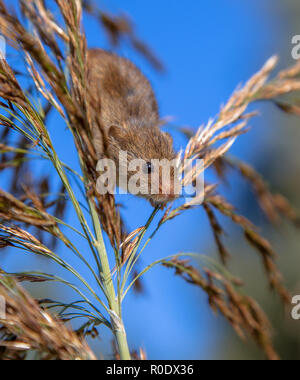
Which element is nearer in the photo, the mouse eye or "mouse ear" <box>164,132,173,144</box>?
the mouse eye

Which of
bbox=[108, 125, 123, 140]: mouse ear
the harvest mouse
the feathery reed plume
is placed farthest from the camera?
bbox=[108, 125, 123, 140]: mouse ear

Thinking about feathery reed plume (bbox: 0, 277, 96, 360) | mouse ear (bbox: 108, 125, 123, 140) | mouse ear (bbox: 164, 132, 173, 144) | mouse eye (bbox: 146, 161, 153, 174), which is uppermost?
mouse ear (bbox: 108, 125, 123, 140)

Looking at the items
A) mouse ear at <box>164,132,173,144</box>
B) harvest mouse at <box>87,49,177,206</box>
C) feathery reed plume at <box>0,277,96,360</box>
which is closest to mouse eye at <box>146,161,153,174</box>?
harvest mouse at <box>87,49,177,206</box>

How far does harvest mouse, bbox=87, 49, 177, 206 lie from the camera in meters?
2.22

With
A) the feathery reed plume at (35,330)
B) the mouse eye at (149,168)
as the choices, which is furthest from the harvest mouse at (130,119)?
the feathery reed plume at (35,330)

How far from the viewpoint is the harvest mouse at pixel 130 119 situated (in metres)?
2.22

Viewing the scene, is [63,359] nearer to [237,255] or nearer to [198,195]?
[198,195]

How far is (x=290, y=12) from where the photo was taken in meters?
9.01

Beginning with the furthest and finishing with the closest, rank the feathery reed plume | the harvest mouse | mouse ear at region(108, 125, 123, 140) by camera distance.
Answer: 1. mouse ear at region(108, 125, 123, 140)
2. the harvest mouse
3. the feathery reed plume

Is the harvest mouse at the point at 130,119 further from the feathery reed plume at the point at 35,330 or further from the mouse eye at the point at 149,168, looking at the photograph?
the feathery reed plume at the point at 35,330

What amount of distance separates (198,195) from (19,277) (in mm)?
695

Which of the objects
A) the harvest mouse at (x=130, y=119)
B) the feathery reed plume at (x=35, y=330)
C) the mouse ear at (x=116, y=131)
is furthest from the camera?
the mouse ear at (x=116, y=131)

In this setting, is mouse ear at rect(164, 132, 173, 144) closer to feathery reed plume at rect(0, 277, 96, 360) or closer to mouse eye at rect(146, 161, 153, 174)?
mouse eye at rect(146, 161, 153, 174)
